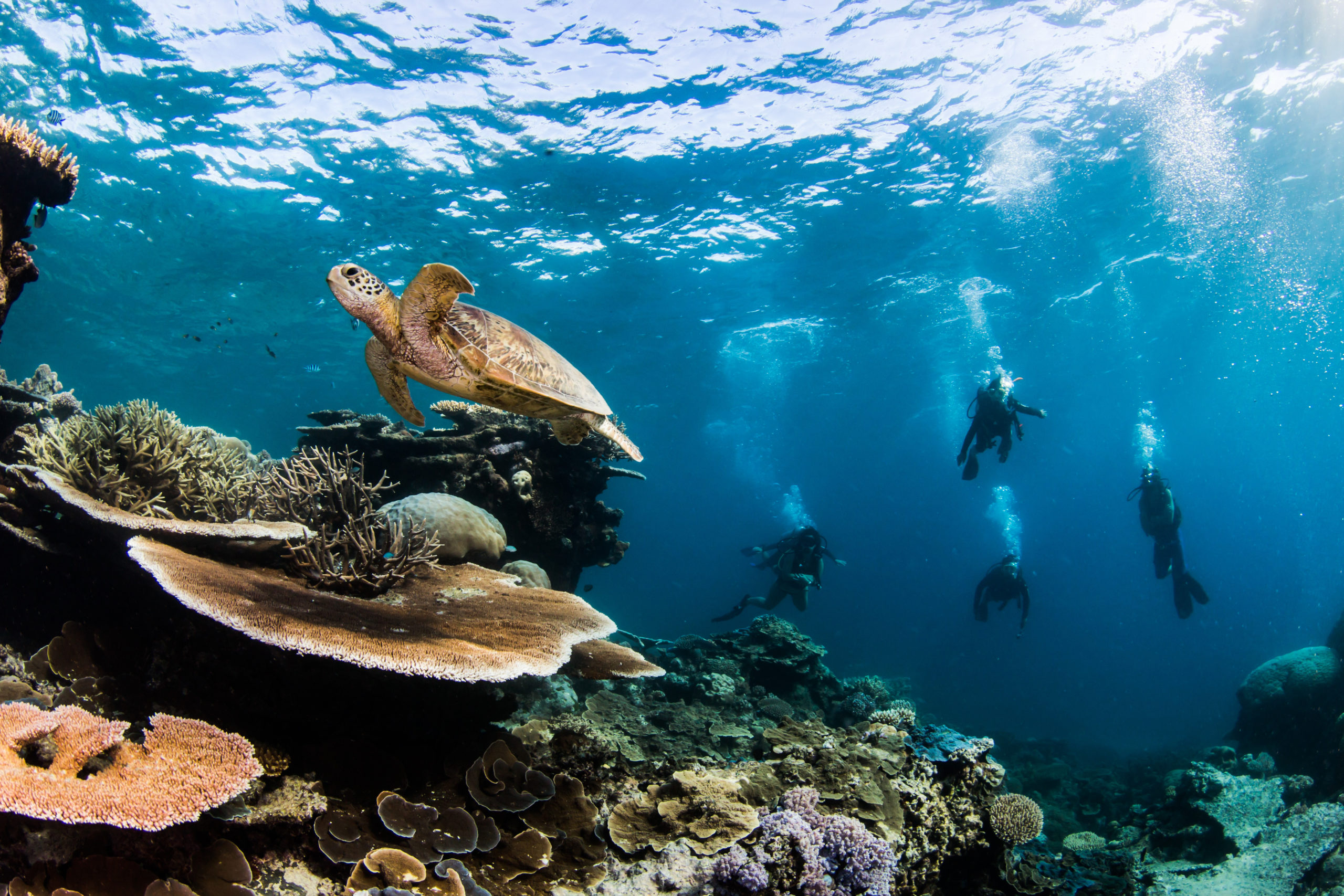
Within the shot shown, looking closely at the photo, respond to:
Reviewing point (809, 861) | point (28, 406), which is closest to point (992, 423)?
point (809, 861)

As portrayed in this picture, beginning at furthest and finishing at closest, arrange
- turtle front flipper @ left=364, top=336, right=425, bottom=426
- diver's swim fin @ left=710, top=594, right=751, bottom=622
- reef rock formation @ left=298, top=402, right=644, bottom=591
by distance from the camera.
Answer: diver's swim fin @ left=710, top=594, right=751, bottom=622 < reef rock formation @ left=298, top=402, right=644, bottom=591 < turtle front flipper @ left=364, top=336, right=425, bottom=426

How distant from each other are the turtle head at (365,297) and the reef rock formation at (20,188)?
3.36m

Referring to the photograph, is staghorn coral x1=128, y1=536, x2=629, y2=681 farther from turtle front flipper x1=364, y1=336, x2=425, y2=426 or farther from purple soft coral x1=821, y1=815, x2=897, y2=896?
purple soft coral x1=821, y1=815, x2=897, y2=896

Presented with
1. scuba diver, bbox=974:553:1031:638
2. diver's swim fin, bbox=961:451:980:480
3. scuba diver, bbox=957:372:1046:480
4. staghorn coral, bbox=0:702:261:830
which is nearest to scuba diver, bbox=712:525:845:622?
diver's swim fin, bbox=961:451:980:480

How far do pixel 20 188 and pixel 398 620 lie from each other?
546 centimetres

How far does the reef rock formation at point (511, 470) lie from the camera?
663 cm

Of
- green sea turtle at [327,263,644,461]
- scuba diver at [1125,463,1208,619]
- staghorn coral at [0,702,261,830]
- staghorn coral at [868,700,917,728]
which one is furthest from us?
scuba diver at [1125,463,1208,619]

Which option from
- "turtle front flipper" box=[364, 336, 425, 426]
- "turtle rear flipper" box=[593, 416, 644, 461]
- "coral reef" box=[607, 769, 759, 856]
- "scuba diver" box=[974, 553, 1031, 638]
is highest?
"scuba diver" box=[974, 553, 1031, 638]

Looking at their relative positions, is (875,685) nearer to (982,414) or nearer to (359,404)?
(982,414)

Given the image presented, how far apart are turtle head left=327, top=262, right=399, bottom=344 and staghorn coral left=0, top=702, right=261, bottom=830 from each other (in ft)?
7.52

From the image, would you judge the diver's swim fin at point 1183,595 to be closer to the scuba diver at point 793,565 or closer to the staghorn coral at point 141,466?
the scuba diver at point 793,565

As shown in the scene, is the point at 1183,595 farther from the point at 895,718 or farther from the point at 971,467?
the point at 895,718

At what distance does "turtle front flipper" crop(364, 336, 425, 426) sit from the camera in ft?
13.0

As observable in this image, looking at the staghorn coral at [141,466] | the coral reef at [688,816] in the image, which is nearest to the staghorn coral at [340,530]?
the staghorn coral at [141,466]
